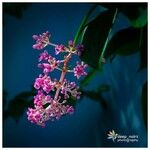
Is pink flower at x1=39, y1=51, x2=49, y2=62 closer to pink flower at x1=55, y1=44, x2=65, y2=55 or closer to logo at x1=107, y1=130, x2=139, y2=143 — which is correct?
pink flower at x1=55, y1=44, x2=65, y2=55

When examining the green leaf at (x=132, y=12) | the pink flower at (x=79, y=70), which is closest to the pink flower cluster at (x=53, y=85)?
the pink flower at (x=79, y=70)

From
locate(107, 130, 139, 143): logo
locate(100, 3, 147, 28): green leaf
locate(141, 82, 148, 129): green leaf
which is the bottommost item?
locate(107, 130, 139, 143): logo

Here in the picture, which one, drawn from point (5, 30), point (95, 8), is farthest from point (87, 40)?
point (5, 30)

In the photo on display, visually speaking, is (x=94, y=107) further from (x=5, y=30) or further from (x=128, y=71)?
(x=5, y=30)

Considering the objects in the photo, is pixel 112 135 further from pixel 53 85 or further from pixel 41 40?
pixel 41 40

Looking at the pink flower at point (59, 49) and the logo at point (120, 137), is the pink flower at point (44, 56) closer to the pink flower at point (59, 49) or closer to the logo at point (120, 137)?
the pink flower at point (59, 49)

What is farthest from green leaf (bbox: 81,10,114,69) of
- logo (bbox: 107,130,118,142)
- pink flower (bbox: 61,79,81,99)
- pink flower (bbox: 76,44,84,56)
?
logo (bbox: 107,130,118,142)

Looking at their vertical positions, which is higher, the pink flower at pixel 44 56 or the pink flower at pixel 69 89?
the pink flower at pixel 44 56
